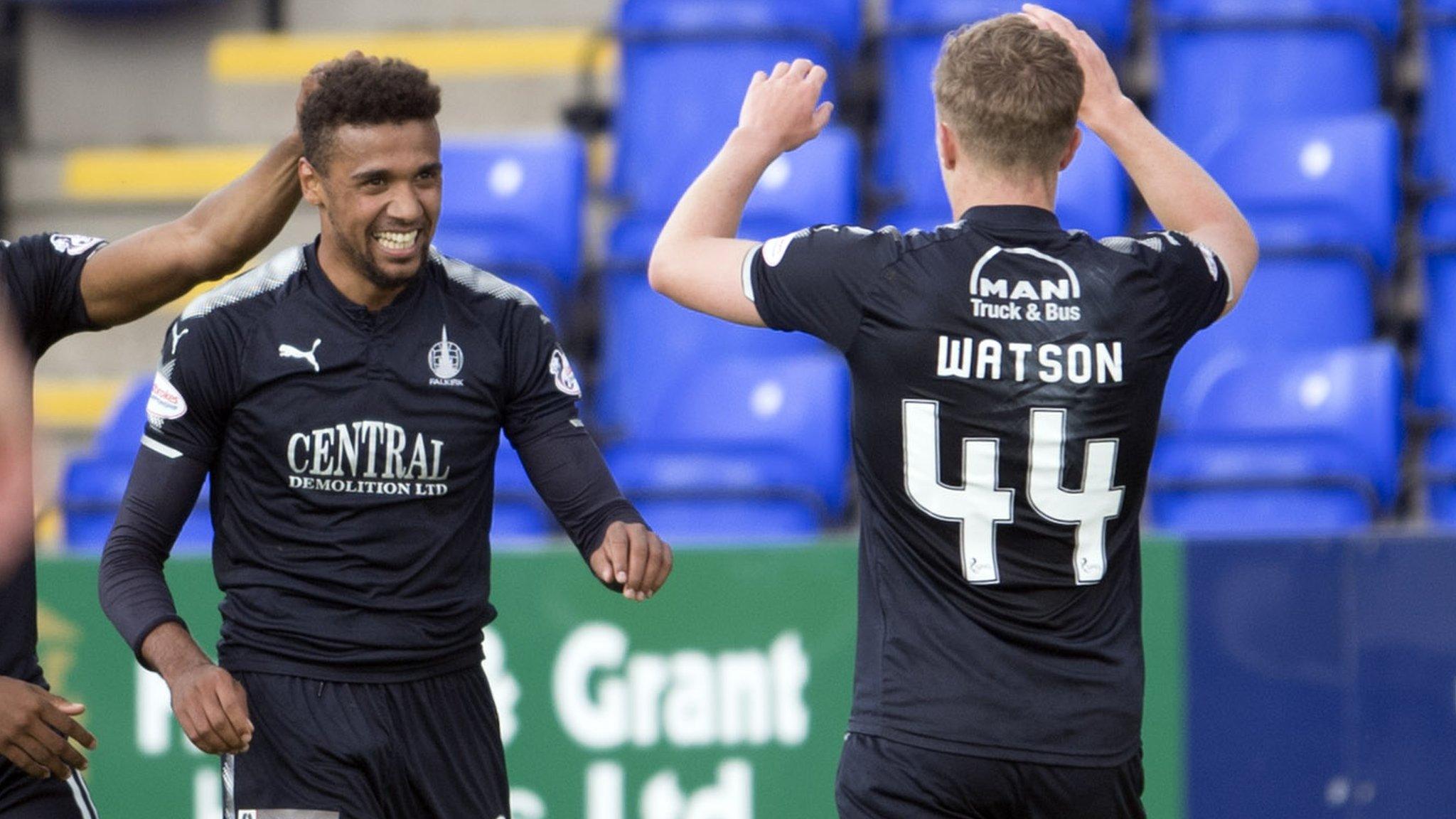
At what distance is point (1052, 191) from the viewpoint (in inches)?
134

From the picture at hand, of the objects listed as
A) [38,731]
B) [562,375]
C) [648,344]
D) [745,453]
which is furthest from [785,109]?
[648,344]

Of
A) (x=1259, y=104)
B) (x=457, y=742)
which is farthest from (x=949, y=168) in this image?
(x=1259, y=104)

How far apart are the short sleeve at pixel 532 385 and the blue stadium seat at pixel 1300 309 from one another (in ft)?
12.3

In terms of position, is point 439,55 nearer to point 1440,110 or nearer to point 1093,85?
point 1440,110

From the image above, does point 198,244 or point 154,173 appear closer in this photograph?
point 198,244

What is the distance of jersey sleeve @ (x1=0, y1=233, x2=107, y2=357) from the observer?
3719 mm

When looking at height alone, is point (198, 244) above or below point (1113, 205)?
below

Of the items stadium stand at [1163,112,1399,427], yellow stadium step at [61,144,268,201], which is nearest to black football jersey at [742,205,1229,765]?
stadium stand at [1163,112,1399,427]

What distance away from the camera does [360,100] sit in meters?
3.59

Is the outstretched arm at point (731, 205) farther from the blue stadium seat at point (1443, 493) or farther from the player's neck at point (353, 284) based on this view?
the blue stadium seat at point (1443, 493)

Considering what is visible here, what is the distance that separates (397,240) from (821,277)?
0.82m

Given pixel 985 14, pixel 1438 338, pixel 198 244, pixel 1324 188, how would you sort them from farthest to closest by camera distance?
pixel 985 14 → pixel 1324 188 → pixel 1438 338 → pixel 198 244

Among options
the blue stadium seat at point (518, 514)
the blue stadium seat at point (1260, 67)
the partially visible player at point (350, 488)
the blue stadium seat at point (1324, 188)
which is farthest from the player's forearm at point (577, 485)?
→ the blue stadium seat at point (1260, 67)

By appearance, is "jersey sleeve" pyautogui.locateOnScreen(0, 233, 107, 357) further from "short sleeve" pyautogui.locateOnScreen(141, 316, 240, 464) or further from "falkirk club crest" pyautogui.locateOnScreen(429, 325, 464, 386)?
"falkirk club crest" pyautogui.locateOnScreen(429, 325, 464, 386)
